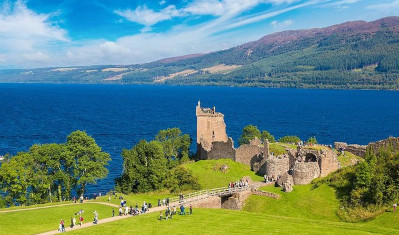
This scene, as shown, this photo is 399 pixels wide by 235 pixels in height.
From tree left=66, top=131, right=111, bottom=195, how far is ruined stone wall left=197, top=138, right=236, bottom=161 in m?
19.7

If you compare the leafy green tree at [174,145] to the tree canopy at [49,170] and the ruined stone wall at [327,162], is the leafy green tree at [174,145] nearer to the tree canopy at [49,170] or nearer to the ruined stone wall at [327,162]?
the tree canopy at [49,170]

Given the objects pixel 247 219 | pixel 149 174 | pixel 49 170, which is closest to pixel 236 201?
pixel 247 219

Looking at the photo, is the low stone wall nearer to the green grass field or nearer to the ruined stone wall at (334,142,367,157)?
the green grass field

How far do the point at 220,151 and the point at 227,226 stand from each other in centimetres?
3422

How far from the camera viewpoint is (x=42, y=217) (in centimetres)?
4416

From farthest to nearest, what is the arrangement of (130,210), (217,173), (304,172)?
(217,173)
(304,172)
(130,210)

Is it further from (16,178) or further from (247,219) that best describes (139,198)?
(247,219)

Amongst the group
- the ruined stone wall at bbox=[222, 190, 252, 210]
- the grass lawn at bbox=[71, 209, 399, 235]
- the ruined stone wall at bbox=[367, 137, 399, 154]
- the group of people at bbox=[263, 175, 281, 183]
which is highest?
the ruined stone wall at bbox=[367, 137, 399, 154]

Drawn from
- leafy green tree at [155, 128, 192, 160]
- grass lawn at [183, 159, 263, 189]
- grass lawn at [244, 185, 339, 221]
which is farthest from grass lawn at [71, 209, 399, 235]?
leafy green tree at [155, 128, 192, 160]

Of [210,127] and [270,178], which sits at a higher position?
[210,127]

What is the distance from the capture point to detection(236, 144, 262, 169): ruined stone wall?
221ft

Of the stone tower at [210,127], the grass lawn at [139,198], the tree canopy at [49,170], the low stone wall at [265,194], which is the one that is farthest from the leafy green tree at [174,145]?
the low stone wall at [265,194]

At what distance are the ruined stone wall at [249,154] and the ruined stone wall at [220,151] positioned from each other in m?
1.27

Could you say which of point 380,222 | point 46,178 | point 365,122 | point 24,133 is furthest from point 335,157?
point 365,122
